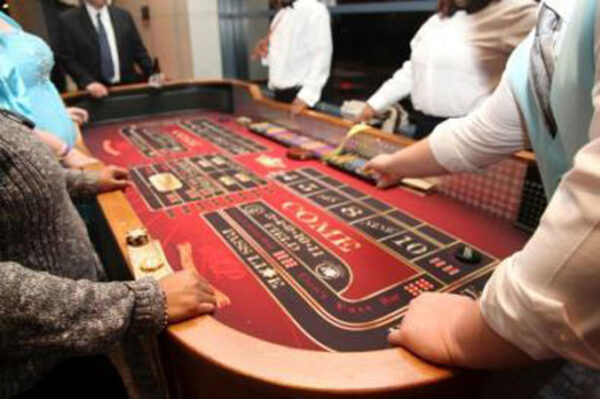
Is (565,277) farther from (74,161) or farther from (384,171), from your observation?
(74,161)

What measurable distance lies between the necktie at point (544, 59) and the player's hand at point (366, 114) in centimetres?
134

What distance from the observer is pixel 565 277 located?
447 millimetres

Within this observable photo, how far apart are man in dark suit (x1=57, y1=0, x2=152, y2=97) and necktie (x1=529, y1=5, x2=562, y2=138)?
315 centimetres

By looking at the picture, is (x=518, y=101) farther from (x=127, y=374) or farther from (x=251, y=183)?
(x=127, y=374)

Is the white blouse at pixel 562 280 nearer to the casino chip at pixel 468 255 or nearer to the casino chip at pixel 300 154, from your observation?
the casino chip at pixel 468 255

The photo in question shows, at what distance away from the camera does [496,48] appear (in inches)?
67.9

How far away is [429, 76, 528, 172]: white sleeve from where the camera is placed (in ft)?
3.16

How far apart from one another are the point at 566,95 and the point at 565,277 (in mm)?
299

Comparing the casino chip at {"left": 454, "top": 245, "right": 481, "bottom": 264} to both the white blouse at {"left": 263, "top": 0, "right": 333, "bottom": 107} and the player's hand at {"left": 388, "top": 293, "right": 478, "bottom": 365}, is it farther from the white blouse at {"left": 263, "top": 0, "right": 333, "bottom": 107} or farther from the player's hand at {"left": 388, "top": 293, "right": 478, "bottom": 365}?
the white blouse at {"left": 263, "top": 0, "right": 333, "bottom": 107}

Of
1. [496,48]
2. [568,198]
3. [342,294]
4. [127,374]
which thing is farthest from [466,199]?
[127,374]

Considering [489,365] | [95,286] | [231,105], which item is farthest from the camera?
[231,105]

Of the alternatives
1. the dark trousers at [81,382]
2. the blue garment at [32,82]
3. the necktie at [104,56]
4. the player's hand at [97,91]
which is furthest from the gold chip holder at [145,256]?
the necktie at [104,56]

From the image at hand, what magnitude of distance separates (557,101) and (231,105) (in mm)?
2385

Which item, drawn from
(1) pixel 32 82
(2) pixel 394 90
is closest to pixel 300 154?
(2) pixel 394 90
